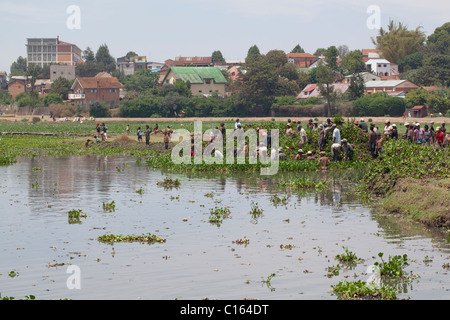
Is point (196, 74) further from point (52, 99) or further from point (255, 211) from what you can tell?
point (255, 211)

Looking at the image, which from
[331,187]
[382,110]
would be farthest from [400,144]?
[382,110]

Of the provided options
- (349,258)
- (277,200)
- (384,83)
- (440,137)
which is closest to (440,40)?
(384,83)

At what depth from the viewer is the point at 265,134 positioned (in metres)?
34.7

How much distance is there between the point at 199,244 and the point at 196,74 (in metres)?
120

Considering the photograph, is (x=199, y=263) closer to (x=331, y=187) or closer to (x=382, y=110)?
(x=331, y=187)

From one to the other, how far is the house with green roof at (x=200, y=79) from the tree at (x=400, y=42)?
1755 inches

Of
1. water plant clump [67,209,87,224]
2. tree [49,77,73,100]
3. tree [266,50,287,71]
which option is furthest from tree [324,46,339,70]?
water plant clump [67,209,87,224]

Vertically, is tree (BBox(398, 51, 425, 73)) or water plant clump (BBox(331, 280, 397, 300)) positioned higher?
tree (BBox(398, 51, 425, 73))

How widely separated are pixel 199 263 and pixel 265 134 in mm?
20394

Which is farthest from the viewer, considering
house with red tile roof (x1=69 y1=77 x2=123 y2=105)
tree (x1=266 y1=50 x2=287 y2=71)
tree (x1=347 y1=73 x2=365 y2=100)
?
tree (x1=266 y1=50 x2=287 y2=71)

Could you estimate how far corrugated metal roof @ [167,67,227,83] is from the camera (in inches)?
5221

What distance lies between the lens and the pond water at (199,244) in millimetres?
12906

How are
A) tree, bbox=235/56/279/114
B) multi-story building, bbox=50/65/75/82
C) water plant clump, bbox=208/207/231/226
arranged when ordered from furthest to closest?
1. multi-story building, bbox=50/65/75/82
2. tree, bbox=235/56/279/114
3. water plant clump, bbox=208/207/231/226

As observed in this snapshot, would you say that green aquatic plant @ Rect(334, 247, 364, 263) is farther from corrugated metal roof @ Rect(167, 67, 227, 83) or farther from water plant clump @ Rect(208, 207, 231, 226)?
corrugated metal roof @ Rect(167, 67, 227, 83)
